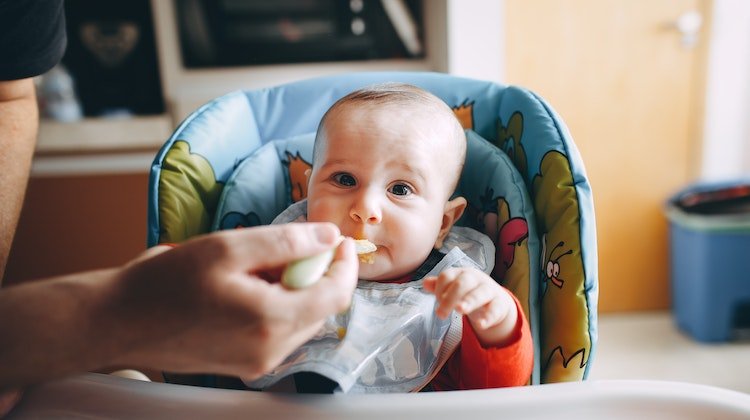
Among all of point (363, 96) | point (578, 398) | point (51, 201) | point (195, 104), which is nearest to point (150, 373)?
point (51, 201)

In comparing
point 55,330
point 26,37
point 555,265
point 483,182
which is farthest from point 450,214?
point 26,37

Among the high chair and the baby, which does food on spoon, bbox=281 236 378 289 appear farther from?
the high chair

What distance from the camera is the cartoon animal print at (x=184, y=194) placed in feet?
2.75

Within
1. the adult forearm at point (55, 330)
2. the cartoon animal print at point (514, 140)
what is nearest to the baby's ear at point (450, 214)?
the cartoon animal print at point (514, 140)

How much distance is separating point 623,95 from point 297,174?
60.4 inches

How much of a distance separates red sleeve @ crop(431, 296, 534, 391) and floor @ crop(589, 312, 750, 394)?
4.18 feet

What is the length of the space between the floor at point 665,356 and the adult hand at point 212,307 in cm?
162

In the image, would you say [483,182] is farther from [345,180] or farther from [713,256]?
[713,256]

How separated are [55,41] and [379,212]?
2.05 feet

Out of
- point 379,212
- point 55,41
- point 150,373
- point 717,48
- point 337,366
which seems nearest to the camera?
point 337,366

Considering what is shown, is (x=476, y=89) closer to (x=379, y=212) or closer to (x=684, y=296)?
(x=379, y=212)

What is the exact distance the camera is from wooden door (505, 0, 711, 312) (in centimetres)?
206

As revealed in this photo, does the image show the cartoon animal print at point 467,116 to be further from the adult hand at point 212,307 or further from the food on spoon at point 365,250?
the adult hand at point 212,307

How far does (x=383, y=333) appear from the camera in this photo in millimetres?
736
